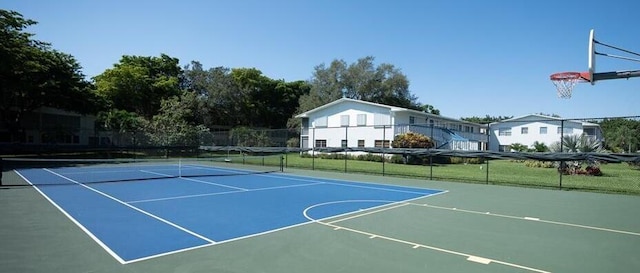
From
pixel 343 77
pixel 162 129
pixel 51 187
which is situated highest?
pixel 343 77

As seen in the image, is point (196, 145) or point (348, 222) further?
point (196, 145)

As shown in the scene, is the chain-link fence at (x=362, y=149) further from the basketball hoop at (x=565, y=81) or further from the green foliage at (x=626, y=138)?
the basketball hoop at (x=565, y=81)

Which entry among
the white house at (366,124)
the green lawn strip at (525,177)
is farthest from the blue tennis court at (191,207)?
the white house at (366,124)

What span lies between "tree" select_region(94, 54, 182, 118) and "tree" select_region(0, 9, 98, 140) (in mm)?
13684

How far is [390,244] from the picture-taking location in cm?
653

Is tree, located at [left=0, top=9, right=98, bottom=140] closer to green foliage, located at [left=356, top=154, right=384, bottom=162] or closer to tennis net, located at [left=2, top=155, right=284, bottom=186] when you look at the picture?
tennis net, located at [left=2, top=155, right=284, bottom=186]

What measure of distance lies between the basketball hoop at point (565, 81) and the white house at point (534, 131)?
32.7 metres

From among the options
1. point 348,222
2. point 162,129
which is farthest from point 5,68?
point 348,222

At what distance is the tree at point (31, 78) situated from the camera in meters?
26.2

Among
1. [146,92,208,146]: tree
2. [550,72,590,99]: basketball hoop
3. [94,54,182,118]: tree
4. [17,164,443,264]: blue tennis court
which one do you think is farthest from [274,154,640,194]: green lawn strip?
[94,54,182,118]: tree

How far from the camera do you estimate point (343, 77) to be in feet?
170

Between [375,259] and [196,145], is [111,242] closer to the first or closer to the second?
[375,259]

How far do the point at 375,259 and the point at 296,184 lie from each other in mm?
10652

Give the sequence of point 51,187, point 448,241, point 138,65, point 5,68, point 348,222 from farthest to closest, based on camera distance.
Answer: point 138,65
point 5,68
point 51,187
point 348,222
point 448,241
